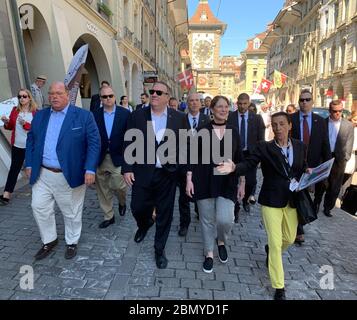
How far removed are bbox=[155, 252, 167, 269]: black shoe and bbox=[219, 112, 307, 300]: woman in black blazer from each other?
1.19 m

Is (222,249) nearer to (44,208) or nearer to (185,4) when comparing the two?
(44,208)

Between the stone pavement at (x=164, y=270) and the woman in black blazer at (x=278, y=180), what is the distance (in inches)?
20.8

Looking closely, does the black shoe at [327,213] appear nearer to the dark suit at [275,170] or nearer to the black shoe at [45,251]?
the dark suit at [275,170]

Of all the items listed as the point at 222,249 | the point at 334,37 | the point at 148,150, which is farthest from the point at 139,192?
the point at 334,37

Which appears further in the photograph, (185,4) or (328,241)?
(185,4)

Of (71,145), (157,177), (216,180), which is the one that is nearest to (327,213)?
(216,180)

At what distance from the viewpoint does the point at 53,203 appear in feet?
13.1

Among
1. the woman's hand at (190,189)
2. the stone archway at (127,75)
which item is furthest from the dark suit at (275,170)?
the stone archway at (127,75)

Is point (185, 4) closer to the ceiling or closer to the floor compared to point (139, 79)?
closer to the ceiling

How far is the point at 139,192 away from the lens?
12.9ft

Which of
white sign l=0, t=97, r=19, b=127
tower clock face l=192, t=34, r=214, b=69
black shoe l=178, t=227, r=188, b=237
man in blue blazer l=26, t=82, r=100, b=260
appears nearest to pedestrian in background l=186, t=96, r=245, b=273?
black shoe l=178, t=227, r=188, b=237

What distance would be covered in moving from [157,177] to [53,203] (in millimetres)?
1265

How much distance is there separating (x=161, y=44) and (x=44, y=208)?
31.7 m

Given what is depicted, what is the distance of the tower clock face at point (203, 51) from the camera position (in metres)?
90.7
